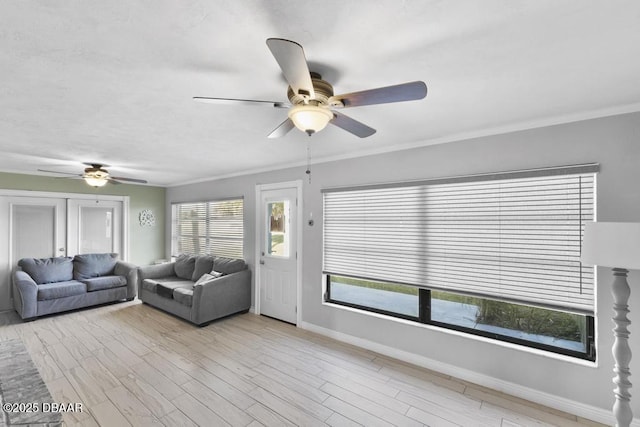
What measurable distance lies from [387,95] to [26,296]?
5690 mm

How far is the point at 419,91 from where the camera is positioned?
137cm

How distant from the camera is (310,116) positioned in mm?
1602

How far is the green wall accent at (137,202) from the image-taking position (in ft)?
16.7

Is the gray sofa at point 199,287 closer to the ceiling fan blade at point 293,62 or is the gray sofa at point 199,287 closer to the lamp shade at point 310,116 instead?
the lamp shade at point 310,116

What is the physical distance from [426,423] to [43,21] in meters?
3.30

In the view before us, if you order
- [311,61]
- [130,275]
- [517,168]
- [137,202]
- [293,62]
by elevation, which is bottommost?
[130,275]

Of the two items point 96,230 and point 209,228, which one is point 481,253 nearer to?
point 209,228

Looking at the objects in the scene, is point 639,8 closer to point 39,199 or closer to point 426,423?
point 426,423

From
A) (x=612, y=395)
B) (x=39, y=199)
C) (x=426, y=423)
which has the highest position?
(x=39, y=199)

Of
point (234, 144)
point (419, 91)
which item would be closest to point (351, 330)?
point (234, 144)

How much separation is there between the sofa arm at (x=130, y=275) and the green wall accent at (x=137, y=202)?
2.55 ft

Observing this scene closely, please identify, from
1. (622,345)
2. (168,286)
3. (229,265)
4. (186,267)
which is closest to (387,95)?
(622,345)

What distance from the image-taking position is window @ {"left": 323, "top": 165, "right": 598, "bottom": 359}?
233 cm

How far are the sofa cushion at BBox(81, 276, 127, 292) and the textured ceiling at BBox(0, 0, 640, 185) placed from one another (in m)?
2.96
